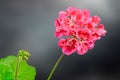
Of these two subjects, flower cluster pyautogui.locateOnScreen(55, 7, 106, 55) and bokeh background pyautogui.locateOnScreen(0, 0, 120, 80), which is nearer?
flower cluster pyautogui.locateOnScreen(55, 7, 106, 55)

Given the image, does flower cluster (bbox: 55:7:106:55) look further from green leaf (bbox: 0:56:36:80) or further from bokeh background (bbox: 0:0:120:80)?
bokeh background (bbox: 0:0:120:80)

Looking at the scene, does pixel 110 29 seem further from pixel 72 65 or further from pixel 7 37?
pixel 7 37

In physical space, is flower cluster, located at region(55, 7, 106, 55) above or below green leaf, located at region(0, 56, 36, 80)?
above

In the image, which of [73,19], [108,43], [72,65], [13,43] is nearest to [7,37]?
[13,43]

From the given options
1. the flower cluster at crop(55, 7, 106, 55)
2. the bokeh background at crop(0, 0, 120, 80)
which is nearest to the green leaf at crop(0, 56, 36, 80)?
the flower cluster at crop(55, 7, 106, 55)

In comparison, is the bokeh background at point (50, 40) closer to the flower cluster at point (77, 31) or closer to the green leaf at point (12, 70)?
the green leaf at point (12, 70)

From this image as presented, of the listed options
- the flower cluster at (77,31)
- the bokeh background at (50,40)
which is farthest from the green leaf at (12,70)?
the bokeh background at (50,40)
